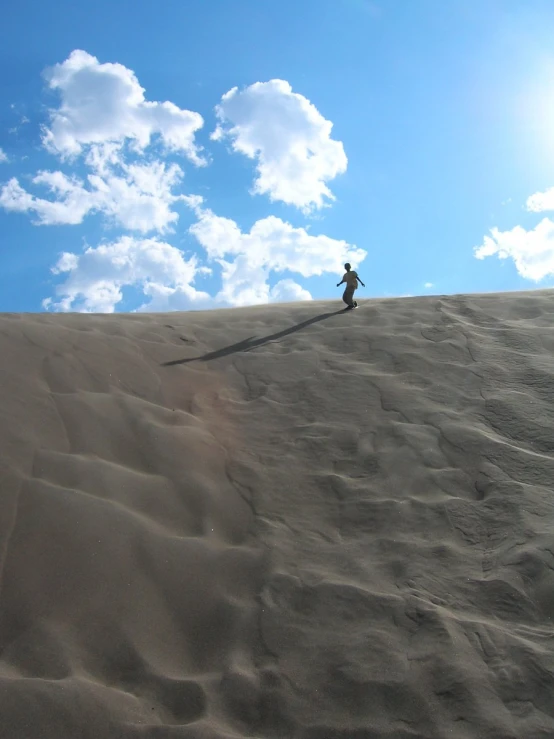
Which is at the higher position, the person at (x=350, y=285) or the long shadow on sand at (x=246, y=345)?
the person at (x=350, y=285)

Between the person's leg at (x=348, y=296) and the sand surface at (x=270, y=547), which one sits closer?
the sand surface at (x=270, y=547)

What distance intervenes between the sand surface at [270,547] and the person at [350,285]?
2.77 m

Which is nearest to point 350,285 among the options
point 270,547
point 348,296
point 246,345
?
point 348,296

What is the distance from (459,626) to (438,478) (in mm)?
1209

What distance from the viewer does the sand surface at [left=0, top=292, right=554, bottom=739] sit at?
233 centimetres

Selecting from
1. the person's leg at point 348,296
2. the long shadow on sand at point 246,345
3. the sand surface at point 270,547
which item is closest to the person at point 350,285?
the person's leg at point 348,296

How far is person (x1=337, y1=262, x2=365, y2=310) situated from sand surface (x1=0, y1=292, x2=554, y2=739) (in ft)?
9.09

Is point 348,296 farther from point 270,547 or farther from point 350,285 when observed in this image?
point 270,547

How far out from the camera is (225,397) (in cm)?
495

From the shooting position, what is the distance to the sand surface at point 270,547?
2.33 metres

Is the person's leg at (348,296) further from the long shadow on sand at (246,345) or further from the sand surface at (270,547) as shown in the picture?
the sand surface at (270,547)

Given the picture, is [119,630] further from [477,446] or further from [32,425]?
[477,446]

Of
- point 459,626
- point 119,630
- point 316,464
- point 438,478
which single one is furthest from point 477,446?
point 119,630

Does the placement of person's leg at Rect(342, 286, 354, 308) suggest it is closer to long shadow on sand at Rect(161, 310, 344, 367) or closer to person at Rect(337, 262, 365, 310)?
person at Rect(337, 262, 365, 310)
